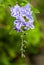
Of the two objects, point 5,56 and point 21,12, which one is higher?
point 21,12

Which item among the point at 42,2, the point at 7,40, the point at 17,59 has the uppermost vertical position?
the point at 42,2

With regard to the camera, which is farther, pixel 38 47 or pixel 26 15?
pixel 38 47

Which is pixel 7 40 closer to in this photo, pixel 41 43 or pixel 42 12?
pixel 41 43

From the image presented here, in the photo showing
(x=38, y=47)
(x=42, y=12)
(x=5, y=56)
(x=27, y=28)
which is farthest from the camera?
(x=42, y=12)

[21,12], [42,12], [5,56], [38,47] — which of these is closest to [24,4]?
[21,12]

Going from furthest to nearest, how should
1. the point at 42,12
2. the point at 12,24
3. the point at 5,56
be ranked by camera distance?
1. the point at 42,12
2. the point at 5,56
3. the point at 12,24

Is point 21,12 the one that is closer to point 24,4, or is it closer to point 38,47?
point 24,4
